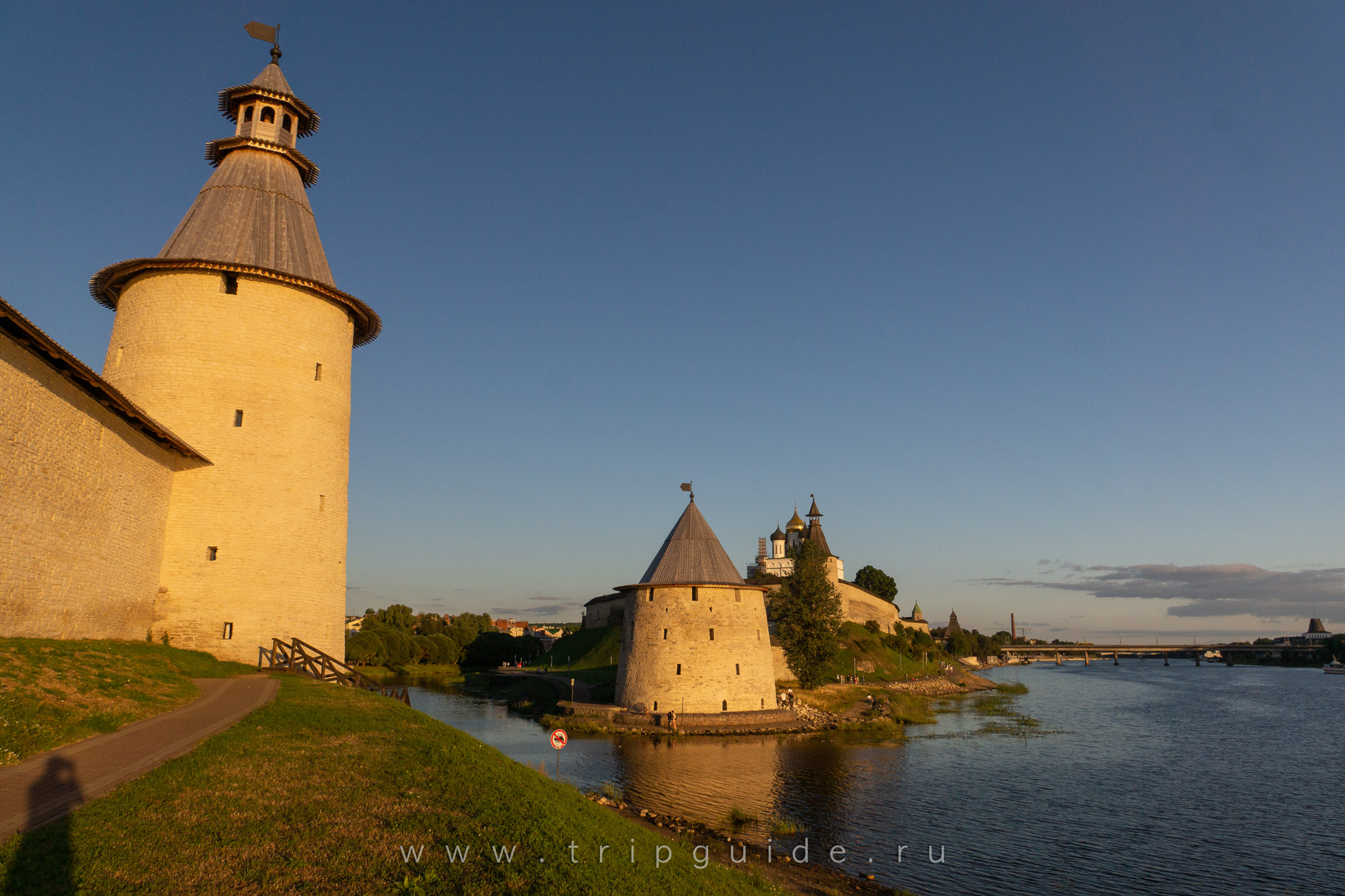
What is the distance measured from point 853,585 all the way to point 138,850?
81090 mm

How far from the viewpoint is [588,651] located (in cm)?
7081

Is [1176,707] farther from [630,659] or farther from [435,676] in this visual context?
[435,676]

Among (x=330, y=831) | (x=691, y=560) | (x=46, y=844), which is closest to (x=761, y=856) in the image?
(x=330, y=831)

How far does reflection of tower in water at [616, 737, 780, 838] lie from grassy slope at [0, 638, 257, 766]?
462 inches

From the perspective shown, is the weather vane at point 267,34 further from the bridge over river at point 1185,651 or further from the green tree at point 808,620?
the bridge over river at point 1185,651

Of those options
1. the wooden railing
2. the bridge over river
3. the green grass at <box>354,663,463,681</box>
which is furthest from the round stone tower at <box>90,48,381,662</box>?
the bridge over river

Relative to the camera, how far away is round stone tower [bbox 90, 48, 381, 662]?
21.5m

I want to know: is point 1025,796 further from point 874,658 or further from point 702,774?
point 874,658

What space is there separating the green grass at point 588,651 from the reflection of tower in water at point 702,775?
29402 mm

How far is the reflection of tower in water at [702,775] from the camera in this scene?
2009 centimetres

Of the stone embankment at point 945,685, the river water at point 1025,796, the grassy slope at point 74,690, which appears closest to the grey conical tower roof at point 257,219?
the grassy slope at point 74,690

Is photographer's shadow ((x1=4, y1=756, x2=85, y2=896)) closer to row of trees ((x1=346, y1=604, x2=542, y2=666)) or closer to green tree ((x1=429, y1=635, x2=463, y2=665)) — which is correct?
row of trees ((x1=346, y1=604, x2=542, y2=666))

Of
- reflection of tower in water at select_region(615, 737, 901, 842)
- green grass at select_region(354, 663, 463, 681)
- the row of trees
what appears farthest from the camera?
the row of trees

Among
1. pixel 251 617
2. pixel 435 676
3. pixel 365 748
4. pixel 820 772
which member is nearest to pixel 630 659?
pixel 820 772
